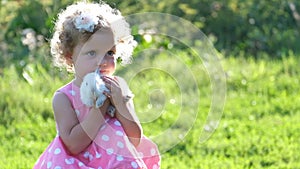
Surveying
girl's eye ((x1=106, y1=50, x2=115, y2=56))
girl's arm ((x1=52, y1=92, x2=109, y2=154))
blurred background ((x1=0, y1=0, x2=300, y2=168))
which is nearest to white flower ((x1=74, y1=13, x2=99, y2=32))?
girl's eye ((x1=106, y1=50, x2=115, y2=56))

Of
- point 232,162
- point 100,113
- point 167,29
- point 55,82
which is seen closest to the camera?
point 100,113

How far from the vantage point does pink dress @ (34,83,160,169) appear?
12.5ft

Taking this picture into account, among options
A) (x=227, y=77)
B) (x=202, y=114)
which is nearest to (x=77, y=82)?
(x=202, y=114)

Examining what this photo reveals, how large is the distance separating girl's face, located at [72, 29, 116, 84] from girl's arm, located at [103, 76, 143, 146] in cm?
6

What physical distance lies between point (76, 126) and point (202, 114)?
2.85 meters

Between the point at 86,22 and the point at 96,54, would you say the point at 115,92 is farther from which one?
the point at 86,22

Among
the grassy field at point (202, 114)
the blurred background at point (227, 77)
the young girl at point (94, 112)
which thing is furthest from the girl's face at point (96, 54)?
the blurred background at point (227, 77)

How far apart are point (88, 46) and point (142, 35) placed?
3.89 metres

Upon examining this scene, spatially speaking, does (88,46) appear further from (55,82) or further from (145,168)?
(55,82)

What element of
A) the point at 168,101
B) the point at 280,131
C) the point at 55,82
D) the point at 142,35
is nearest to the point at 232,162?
the point at 280,131

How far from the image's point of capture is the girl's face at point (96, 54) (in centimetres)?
380

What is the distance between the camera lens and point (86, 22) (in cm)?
383

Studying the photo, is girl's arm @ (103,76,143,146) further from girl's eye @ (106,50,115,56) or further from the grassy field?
the grassy field

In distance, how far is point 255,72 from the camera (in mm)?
7551
